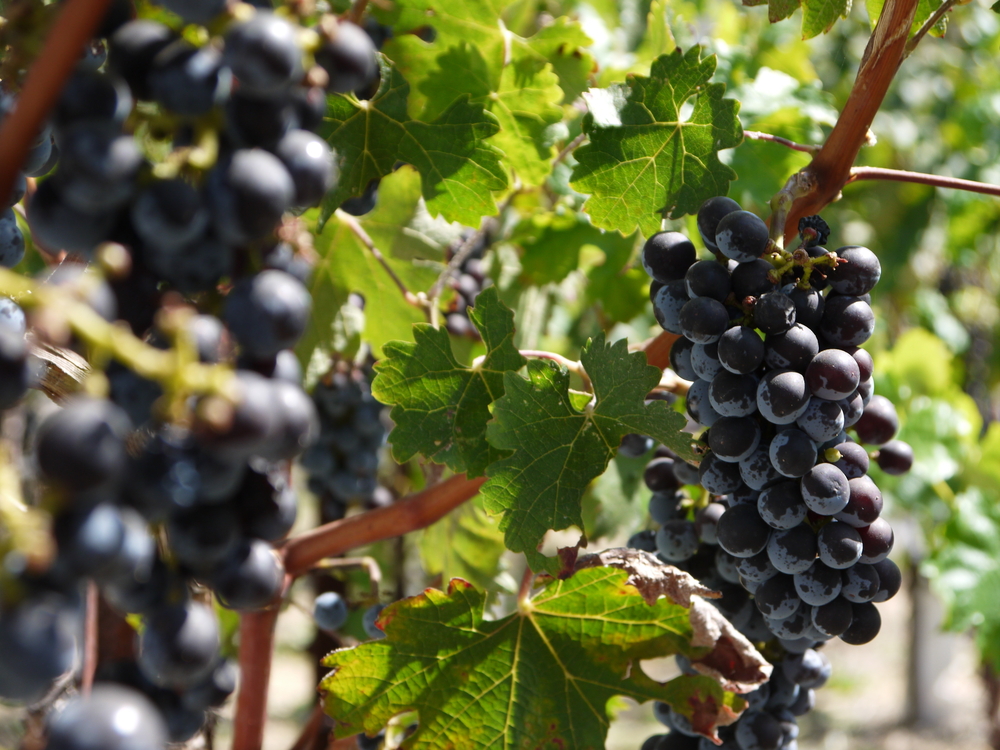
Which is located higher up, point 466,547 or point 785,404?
point 785,404

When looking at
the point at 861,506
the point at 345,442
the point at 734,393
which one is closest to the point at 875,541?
the point at 861,506

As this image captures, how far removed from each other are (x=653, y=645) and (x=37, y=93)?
3.59 feet

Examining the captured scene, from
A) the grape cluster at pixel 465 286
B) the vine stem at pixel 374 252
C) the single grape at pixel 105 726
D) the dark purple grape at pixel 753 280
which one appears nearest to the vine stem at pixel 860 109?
the dark purple grape at pixel 753 280

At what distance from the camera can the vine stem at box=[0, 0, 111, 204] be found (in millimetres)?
577

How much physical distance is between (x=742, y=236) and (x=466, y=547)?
981 mm

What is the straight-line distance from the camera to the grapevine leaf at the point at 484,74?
1.55 m

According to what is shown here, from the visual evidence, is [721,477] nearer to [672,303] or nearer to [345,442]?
[672,303]

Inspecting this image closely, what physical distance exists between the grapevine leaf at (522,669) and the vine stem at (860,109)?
625 mm

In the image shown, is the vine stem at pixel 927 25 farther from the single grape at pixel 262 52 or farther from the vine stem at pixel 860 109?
the single grape at pixel 262 52

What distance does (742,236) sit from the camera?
43.7 inches

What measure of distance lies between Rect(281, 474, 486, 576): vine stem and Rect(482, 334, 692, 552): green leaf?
0.49 feet

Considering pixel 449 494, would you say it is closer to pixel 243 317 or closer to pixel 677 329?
pixel 677 329

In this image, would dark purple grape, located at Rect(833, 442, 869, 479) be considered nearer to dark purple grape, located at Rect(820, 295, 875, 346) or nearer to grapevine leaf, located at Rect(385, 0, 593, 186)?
dark purple grape, located at Rect(820, 295, 875, 346)

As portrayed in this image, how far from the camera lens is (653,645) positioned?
1.32 meters
